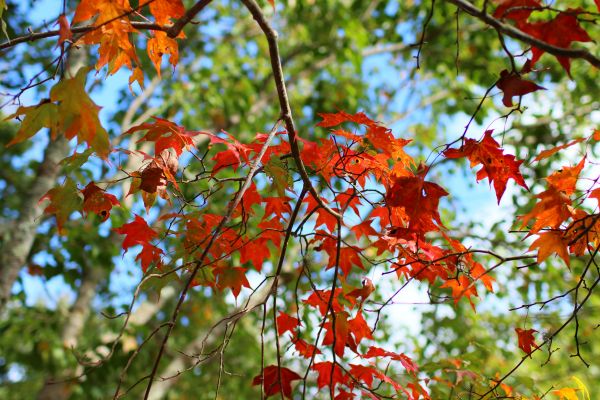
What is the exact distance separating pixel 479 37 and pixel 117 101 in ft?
10.0

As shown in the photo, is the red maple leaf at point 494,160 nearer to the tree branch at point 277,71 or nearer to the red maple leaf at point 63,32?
the tree branch at point 277,71

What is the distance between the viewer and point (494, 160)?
47.5 inches

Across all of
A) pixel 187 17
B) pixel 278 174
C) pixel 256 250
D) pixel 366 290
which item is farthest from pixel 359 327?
pixel 187 17

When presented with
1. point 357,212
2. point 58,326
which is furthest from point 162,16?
point 58,326

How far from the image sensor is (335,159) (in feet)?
4.44

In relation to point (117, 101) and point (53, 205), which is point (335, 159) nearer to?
point (53, 205)

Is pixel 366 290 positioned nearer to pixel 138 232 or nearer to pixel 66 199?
pixel 138 232

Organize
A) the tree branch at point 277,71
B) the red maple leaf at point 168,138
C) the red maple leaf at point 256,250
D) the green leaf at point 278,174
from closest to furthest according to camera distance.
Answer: the tree branch at point 277,71
the green leaf at point 278,174
the red maple leaf at point 168,138
the red maple leaf at point 256,250

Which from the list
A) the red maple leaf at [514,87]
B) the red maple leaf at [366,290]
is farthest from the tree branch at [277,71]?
the red maple leaf at [514,87]

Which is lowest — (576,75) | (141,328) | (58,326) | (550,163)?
(141,328)

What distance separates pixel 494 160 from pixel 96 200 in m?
0.95

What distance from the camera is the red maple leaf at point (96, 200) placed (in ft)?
4.30

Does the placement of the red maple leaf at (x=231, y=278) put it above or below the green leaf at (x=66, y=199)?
below

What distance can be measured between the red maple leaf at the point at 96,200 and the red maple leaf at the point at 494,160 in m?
0.86
